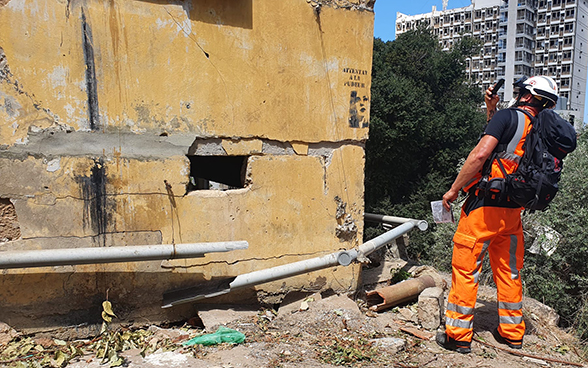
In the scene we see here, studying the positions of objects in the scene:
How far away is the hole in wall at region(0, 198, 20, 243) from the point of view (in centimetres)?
278

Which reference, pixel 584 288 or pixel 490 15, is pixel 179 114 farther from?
pixel 490 15

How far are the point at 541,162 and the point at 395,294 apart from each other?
1687 millimetres

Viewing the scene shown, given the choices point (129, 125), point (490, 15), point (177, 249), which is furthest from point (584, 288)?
point (490, 15)

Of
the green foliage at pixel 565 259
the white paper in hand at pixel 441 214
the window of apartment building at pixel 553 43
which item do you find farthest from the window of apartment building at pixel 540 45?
the white paper in hand at pixel 441 214

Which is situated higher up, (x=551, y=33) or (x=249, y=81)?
(x=551, y=33)

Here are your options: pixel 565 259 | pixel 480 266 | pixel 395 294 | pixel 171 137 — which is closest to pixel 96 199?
pixel 171 137

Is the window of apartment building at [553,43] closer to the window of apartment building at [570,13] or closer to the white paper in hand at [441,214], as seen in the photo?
the window of apartment building at [570,13]

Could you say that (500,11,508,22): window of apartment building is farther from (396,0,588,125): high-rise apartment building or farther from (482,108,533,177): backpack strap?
(482,108,533,177): backpack strap

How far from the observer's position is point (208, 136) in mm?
3320

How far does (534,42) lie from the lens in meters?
53.4

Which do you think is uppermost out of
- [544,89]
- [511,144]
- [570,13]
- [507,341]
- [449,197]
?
[570,13]

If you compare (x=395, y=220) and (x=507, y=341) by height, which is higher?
(x=395, y=220)

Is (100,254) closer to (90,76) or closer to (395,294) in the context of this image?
(90,76)

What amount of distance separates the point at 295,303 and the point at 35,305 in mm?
2032
